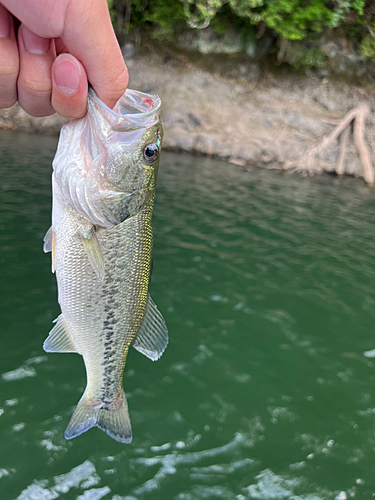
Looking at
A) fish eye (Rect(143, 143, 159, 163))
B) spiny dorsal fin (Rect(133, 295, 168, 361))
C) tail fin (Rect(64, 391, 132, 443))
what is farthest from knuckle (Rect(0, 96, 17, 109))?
A: tail fin (Rect(64, 391, 132, 443))

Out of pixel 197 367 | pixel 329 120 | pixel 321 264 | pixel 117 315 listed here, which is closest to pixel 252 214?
pixel 321 264

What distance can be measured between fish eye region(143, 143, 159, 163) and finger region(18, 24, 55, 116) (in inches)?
21.1

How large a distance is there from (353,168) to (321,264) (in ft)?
44.0

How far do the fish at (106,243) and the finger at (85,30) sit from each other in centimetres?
15

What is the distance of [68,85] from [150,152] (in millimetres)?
619

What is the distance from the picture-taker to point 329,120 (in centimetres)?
2072

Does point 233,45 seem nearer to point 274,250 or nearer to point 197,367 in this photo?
point 274,250

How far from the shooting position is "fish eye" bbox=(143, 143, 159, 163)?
211 centimetres

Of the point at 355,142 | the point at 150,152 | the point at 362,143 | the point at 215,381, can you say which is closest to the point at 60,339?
the point at 150,152

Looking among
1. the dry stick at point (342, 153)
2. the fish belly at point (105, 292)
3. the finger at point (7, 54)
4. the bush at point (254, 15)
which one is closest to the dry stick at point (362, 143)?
the dry stick at point (342, 153)

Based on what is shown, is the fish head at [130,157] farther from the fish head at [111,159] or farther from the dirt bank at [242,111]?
the dirt bank at [242,111]

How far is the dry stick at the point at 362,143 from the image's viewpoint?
18641 mm

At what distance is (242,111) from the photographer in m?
21.4

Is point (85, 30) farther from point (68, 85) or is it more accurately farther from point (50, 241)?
point (50, 241)
